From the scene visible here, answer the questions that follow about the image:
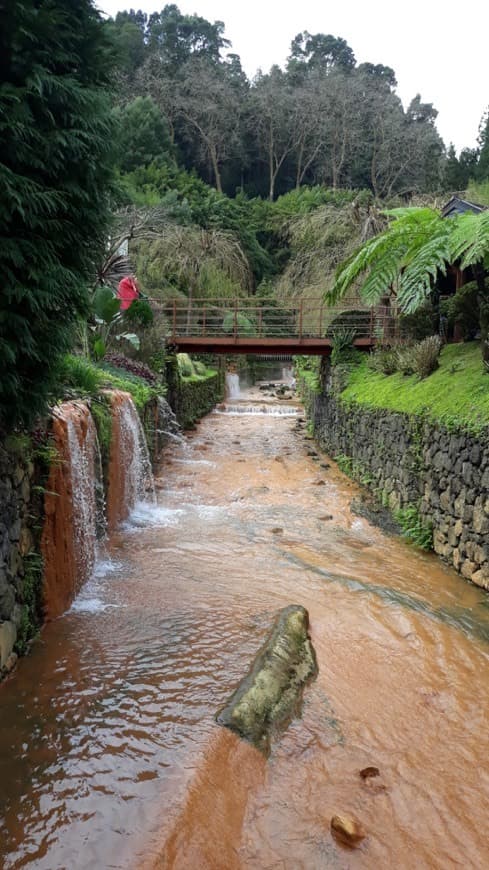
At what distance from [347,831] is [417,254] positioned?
21.6ft

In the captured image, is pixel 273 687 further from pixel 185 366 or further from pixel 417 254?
pixel 185 366

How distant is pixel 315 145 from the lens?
39719 millimetres

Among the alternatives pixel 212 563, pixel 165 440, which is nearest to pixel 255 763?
pixel 212 563

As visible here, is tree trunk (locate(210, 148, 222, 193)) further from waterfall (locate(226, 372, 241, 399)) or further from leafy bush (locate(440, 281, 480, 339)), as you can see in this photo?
leafy bush (locate(440, 281, 480, 339))

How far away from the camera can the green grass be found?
683 cm

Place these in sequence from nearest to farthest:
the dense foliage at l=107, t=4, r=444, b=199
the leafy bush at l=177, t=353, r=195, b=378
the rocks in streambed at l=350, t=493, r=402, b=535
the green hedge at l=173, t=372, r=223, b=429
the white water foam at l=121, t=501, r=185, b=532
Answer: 1. the white water foam at l=121, t=501, r=185, b=532
2. the rocks in streambed at l=350, t=493, r=402, b=535
3. the green hedge at l=173, t=372, r=223, b=429
4. the leafy bush at l=177, t=353, r=195, b=378
5. the dense foliage at l=107, t=4, r=444, b=199

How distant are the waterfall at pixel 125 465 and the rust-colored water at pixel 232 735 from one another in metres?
1.14

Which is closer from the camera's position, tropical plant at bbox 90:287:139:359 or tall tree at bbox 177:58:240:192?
tropical plant at bbox 90:287:139:359

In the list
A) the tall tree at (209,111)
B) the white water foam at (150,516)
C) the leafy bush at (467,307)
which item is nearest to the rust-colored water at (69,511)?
the white water foam at (150,516)

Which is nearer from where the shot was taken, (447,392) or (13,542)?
(13,542)

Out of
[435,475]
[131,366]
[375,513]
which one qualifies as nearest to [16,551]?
[435,475]

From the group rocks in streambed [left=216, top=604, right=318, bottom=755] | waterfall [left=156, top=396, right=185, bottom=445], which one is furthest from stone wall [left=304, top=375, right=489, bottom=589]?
waterfall [left=156, top=396, right=185, bottom=445]

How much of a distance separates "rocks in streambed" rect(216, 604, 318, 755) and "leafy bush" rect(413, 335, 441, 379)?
5880 millimetres

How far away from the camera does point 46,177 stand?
3.39m
